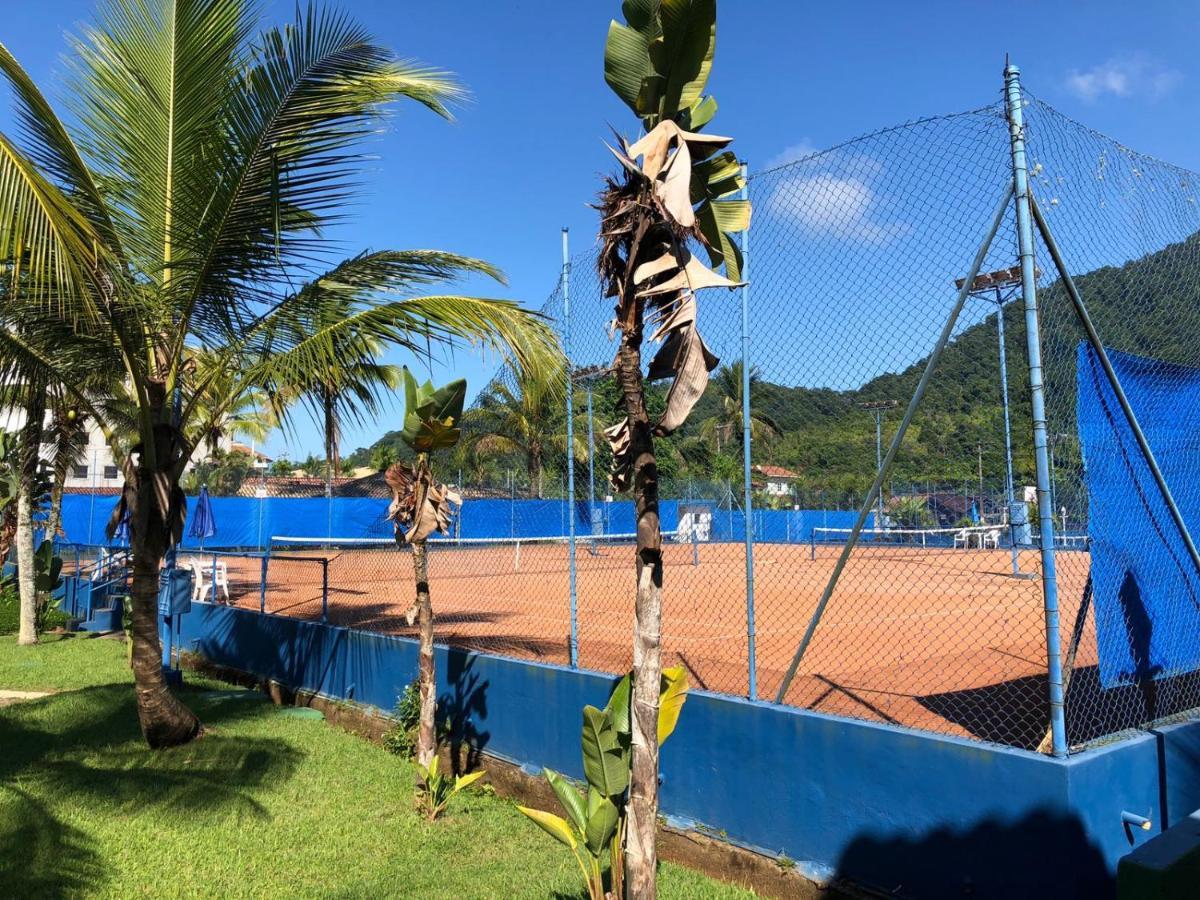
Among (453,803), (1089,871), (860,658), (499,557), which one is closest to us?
(1089,871)

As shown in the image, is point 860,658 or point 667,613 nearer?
point 860,658

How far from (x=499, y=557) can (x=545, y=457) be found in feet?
40.7

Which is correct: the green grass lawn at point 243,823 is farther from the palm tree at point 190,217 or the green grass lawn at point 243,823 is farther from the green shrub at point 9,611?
the green shrub at point 9,611

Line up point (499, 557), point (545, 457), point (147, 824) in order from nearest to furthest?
1. point (147, 824)
2. point (545, 457)
3. point (499, 557)

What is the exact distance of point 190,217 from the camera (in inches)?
280

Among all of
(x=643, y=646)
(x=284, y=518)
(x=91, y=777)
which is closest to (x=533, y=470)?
(x=91, y=777)

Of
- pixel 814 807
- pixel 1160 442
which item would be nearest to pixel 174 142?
pixel 814 807

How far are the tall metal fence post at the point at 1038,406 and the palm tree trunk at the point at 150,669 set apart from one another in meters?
6.69

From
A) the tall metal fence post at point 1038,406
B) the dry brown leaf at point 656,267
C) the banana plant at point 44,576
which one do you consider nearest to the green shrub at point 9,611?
the banana plant at point 44,576

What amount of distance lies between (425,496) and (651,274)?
4.27m

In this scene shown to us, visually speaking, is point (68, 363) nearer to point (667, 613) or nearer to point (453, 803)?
point (453, 803)

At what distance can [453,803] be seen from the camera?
6648mm

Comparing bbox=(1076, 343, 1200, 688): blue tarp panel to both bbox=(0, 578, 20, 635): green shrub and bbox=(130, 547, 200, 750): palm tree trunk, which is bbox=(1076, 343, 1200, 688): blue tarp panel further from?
bbox=(0, 578, 20, 635): green shrub

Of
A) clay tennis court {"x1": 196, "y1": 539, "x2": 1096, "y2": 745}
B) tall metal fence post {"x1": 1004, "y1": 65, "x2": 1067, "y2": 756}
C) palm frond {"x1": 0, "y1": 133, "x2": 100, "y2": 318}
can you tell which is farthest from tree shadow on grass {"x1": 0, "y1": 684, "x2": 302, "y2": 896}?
tall metal fence post {"x1": 1004, "y1": 65, "x2": 1067, "y2": 756}
